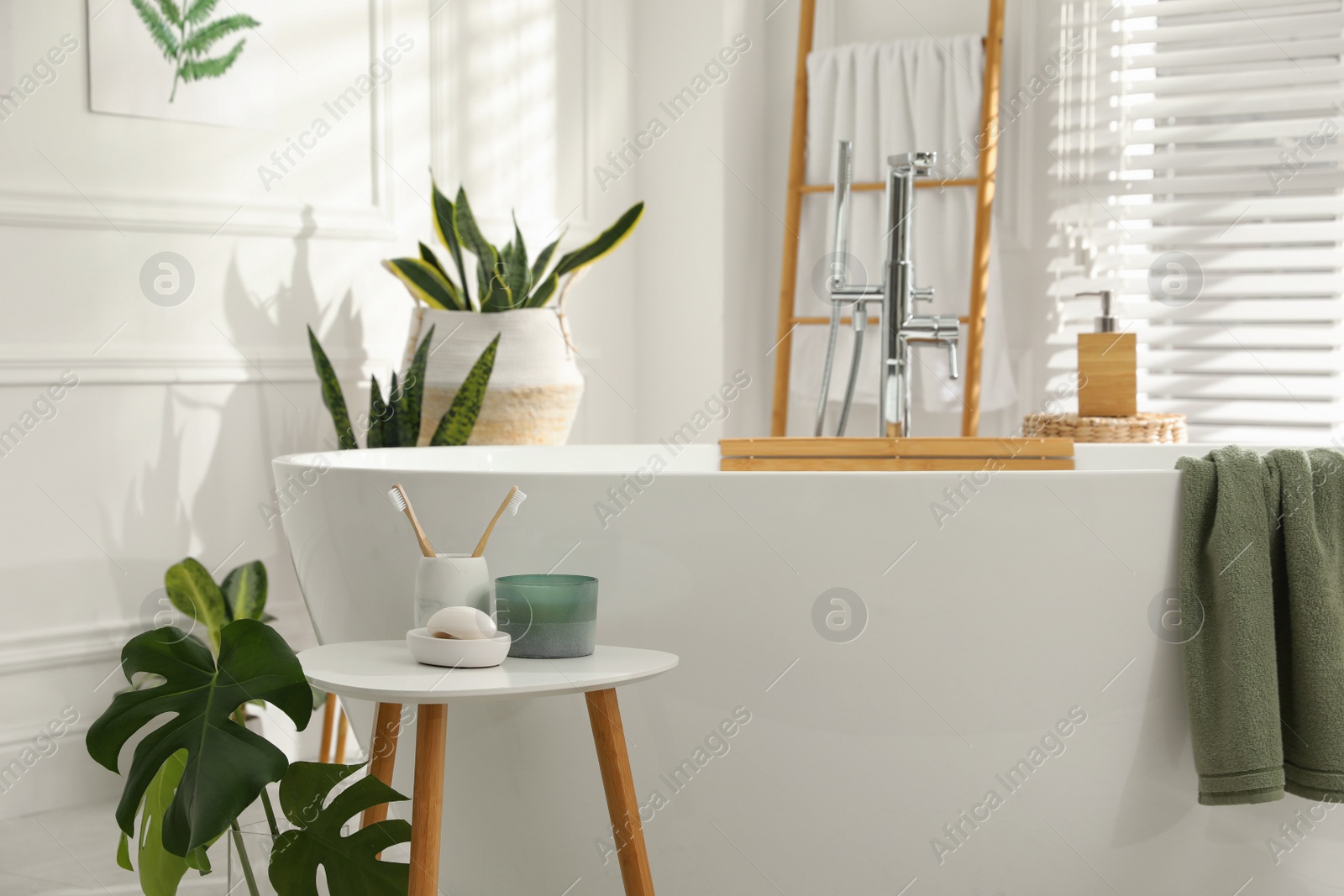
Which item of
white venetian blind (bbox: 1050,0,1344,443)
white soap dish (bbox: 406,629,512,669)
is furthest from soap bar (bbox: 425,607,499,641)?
white venetian blind (bbox: 1050,0,1344,443)

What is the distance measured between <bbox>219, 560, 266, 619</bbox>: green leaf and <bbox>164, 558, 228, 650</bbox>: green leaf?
28mm

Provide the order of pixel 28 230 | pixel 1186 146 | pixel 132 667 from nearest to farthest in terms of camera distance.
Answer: pixel 132 667 → pixel 28 230 → pixel 1186 146

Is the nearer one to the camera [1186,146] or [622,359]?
[1186,146]

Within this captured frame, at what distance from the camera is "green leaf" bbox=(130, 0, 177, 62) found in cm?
211

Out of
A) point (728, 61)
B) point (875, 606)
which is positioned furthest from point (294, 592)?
point (728, 61)

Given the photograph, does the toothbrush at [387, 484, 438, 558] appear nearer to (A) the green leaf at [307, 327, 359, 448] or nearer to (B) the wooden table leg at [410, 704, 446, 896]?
(B) the wooden table leg at [410, 704, 446, 896]

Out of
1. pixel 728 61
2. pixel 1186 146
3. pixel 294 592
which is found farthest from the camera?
pixel 728 61

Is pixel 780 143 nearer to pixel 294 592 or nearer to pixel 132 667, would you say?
pixel 294 592

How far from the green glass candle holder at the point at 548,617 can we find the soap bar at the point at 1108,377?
149cm

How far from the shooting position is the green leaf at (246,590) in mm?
2059

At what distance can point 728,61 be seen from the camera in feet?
10.3

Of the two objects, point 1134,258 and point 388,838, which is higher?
point 1134,258

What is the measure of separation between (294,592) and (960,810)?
4.82ft

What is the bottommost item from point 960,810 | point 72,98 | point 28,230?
point 960,810
